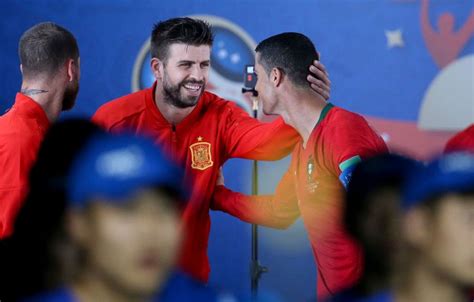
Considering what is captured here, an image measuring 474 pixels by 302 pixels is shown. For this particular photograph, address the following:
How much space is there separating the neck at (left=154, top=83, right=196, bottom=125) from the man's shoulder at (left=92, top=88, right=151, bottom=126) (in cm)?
4

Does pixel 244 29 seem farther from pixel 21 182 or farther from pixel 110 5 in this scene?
pixel 21 182

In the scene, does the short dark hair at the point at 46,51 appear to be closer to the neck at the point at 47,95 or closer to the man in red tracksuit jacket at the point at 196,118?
the neck at the point at 47,95

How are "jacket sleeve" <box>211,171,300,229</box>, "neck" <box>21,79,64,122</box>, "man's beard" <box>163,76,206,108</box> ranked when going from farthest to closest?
1. "man's beard" <box>163,76,206,108</box>
2. "jacket sleeve" <box>211,171,300,229</box>
3. "neck" <box>21,79,64,122</box>

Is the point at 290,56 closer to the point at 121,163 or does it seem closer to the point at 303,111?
the point at 303,111

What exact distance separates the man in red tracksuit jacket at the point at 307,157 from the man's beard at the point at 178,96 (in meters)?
0.18

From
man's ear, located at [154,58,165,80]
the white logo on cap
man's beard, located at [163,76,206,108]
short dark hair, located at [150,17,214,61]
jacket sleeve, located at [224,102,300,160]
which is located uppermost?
short dark hair, located at [150,17,214,61]

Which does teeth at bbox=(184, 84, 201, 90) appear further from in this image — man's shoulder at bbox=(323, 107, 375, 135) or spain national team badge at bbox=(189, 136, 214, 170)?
man's shoulder at bbox=(323, 107, 375, 135)

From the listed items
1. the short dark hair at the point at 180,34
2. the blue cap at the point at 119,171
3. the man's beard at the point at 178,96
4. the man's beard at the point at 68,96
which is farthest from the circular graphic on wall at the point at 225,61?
the blue cap at the point at 119,171

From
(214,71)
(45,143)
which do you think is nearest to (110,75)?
(214,71)

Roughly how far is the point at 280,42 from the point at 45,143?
142cm

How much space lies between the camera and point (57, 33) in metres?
1.79

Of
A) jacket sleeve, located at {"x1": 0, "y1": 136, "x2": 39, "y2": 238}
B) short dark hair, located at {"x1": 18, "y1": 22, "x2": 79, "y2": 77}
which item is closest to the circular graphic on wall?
short dark hair, located at {"x1": 18, "y1": 22, "x2": 79, "y2": 77}

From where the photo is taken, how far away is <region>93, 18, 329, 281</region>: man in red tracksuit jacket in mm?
1841

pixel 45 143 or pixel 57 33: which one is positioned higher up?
pixel 57 33
